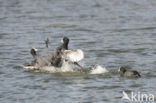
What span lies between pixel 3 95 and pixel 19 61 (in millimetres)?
3414

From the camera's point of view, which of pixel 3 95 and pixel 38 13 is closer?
pixel 3 95

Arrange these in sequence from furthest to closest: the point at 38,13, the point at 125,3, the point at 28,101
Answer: the point at 125,3 < the point at 38,13 < the point at 28,101

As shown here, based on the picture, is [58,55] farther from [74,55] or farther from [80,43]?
[80,43]

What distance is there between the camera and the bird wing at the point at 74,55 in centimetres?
1147

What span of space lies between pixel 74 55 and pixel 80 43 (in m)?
3.57

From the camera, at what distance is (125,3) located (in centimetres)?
2183

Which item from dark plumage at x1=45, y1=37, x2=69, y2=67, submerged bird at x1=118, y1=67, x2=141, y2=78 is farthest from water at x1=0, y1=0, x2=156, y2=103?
dark plumage at x1=45, y1=37, x2=69, y2=67

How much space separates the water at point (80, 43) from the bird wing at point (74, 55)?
0.39 metres

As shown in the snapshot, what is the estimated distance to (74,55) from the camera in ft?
38.2

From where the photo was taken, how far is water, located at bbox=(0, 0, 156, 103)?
32.9 feet

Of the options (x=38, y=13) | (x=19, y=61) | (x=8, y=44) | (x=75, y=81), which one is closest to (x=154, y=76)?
(x=75, y=81)

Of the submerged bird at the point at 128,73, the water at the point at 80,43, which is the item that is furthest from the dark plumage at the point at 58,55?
the submerged bird at the point at 128,73

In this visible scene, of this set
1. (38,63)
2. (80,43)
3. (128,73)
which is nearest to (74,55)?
(38,63)

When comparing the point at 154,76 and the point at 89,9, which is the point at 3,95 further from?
the point at 89,9
